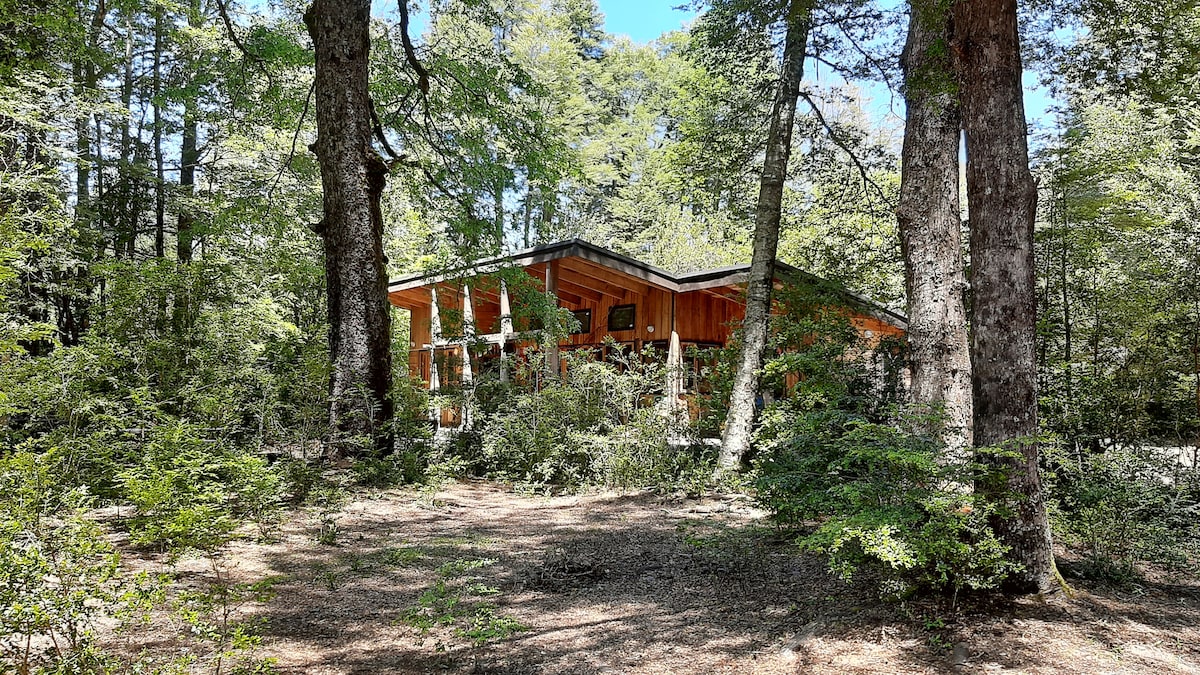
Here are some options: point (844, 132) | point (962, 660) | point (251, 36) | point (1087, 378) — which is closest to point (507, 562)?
point (962, 660)

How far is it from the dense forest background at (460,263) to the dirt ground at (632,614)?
0.37 m

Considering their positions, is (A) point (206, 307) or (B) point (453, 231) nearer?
(A) point (206, 307)

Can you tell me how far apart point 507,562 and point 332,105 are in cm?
626

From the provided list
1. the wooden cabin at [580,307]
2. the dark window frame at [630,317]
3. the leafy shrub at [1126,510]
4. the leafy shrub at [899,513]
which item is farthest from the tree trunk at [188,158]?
the leafy shrub at [1126,510]

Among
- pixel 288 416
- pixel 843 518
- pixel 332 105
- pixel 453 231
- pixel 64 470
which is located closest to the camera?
pixel 843 518

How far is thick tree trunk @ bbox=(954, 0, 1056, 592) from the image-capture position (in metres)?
3.80

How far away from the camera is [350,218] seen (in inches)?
341

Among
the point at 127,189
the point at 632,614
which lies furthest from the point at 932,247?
the point at 127,189

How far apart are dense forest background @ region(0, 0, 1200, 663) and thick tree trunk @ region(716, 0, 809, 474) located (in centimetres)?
34

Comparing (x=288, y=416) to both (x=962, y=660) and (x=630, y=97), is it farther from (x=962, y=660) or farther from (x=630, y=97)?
(x=630, y=97)

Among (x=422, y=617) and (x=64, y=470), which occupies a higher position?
(x=64, y=470)

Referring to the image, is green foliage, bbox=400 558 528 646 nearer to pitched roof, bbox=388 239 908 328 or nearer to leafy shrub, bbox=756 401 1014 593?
leafy shrub, bbox=756 401 1014 593

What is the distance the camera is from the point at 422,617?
4.03 meters

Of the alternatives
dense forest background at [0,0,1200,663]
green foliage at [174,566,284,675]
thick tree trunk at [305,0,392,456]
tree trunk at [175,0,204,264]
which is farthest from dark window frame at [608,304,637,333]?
green foliage at [174,566,284,675]
